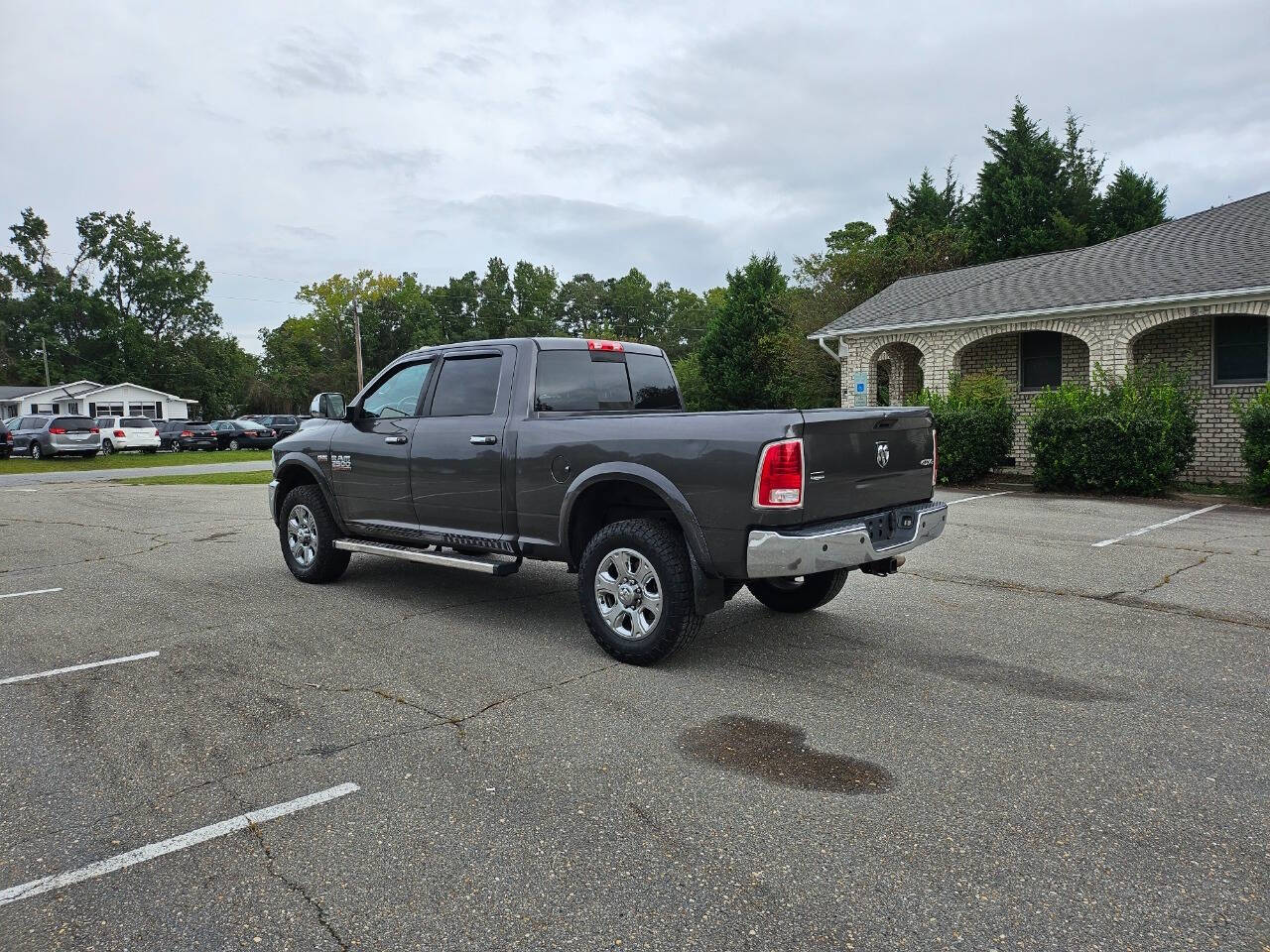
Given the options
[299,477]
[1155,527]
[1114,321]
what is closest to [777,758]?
[299,477]

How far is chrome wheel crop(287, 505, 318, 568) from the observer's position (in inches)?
295

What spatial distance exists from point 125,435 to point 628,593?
126 feet

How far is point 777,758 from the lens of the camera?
3.79 m

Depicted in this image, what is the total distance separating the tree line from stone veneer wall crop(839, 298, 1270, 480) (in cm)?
897

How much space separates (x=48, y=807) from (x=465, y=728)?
1.63 meters

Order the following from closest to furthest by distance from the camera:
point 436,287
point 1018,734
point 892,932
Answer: point 892,932
point 1018,734
point 436,287

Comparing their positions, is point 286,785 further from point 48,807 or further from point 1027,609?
point 1027,609

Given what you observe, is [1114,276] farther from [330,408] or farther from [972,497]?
[330,408]

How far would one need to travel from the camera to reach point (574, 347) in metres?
6.26

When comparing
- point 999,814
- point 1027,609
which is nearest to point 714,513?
point 999,814

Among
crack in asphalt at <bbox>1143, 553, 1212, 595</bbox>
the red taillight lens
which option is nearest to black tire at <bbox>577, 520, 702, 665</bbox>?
the red taillight lens

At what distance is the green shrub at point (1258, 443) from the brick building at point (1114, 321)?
2.98 metres

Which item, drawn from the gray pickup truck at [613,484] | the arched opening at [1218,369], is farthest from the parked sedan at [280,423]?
the gray pickup truck at [613,484]

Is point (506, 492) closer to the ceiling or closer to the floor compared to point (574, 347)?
closer to the floor
